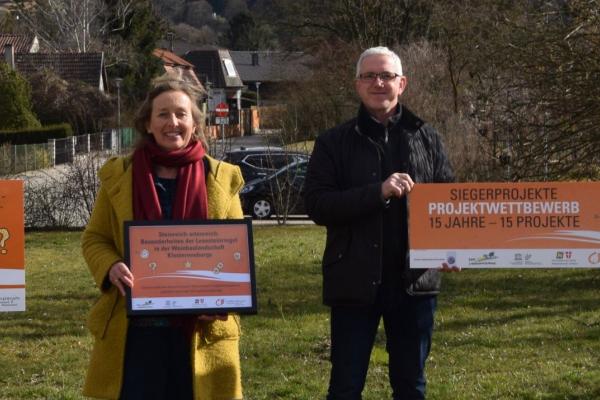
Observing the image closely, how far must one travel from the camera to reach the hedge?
153ft

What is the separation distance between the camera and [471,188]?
5.17m

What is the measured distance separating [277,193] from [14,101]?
28336 millimetres

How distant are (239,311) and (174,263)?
0.35m

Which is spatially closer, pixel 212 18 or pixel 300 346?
pixel 300 346

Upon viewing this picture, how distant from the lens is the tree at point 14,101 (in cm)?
4678

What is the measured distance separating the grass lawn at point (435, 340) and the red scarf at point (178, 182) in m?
2.75

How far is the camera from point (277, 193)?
23.5 metres

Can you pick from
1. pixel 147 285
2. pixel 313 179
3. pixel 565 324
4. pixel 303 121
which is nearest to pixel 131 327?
pixel 147 285

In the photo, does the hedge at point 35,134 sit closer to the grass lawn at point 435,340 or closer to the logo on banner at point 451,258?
the grass lawn at point 435,340

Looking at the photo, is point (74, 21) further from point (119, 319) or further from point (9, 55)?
point (119, 319)

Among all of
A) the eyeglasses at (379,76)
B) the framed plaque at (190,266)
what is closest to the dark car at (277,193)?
the eyeglasses at (379,76)

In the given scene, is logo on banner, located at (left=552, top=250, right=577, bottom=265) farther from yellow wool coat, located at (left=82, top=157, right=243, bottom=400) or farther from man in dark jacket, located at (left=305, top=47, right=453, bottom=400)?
yellow wool coat, located at (left=82, top=157, right=243, bottom=400)

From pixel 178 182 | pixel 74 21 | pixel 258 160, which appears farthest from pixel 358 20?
pixel 178 182

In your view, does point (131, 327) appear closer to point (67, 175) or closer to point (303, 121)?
point (67, 175)
